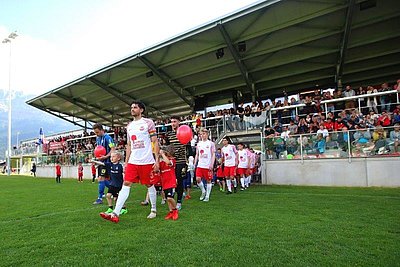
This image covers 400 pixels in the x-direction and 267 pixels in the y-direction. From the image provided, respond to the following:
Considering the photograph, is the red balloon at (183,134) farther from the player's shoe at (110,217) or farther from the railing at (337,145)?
the railing at (337,145)

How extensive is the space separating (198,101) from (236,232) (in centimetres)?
2226

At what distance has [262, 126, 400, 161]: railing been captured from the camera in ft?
39.6

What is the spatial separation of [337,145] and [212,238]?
1010 cm

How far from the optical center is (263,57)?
1980 centimetres

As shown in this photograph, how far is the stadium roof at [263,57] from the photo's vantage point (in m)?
15.2

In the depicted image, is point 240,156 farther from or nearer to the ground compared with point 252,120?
nearer to the ground

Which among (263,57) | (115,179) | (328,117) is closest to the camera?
(115,179)

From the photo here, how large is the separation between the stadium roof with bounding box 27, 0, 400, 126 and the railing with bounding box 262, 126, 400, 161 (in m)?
5.55

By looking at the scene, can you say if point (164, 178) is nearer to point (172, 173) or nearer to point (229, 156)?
point (172, 173)

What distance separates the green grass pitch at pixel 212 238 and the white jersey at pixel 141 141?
1140 mm

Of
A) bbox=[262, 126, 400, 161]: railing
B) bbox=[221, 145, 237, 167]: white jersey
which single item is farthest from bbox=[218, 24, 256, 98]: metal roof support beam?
bbox=[221, 145, 237, 167]: white jersey

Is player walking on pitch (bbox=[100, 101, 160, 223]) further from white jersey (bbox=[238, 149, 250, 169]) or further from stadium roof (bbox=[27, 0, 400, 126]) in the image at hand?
stadium roof (bbox=[27, 0, 400, 126])

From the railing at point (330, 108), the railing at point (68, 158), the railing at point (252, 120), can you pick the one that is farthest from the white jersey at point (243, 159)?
the railing at point (68, 158)

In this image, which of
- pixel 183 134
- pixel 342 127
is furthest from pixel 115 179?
pixel 342 127
